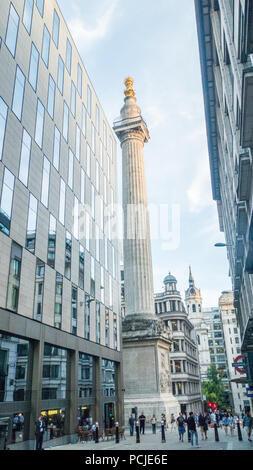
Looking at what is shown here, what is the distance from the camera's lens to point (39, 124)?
26.2 metres

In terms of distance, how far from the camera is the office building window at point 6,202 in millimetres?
20214

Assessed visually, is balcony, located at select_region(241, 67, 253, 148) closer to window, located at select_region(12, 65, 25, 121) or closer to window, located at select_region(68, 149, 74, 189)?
window, located at select_region(12, 65, 25, 121)

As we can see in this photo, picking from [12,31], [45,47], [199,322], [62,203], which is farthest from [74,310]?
[199,322]

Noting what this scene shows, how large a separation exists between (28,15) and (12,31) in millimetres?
3769

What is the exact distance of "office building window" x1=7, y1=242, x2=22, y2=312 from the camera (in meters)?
20.2

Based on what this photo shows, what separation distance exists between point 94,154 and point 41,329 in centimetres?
2279

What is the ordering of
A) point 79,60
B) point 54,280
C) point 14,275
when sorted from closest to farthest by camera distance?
point 14,275 → point 54,280 → point 79,60

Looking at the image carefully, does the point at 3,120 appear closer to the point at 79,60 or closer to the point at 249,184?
the point at 249,184

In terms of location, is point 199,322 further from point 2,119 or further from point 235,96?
point 235,96

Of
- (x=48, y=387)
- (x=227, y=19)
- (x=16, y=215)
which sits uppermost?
(x=227, y=19)

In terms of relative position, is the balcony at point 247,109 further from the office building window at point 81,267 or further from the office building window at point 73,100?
the office building window at point 73,100

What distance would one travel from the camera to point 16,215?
21625mm
